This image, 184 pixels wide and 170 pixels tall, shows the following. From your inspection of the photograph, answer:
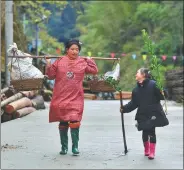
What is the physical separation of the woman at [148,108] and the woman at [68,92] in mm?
870

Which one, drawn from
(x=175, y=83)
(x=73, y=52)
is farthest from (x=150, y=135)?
(x=175, y=83)

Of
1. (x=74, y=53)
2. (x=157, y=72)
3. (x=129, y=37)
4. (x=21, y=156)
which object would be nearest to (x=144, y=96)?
(x=157, y=72)

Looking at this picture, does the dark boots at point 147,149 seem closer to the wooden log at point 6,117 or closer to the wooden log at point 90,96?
the wooden log at point 6,117

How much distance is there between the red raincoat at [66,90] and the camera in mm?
8922

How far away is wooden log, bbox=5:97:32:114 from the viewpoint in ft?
52.2

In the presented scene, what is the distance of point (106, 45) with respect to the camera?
164ft

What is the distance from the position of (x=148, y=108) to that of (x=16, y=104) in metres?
8.15

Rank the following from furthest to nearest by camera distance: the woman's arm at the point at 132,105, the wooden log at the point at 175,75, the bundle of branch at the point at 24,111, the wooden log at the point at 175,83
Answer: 1. the wooden log at the point at 175,75
2. the wooden log at the point at 175,83
3. the bundle of branch at the point at 24,111
4. the woman's arm at the point at 132,105

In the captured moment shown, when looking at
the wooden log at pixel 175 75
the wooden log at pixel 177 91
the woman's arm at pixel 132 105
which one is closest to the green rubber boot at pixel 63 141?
the woman's arm at pixel 132 105

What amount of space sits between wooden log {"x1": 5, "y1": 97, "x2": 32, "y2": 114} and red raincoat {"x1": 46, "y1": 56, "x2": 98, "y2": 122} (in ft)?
23.1

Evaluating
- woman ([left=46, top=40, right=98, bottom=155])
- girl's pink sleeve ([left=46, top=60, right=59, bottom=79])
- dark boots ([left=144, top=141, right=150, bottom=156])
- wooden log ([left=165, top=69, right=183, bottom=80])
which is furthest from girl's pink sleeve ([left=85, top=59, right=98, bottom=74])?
wooden log ([left=165, top=69, right=183, bottom=80])

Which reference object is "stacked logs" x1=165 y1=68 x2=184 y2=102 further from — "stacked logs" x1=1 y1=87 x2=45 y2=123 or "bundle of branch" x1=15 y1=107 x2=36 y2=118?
"bundle of branch" x1=15 y1=107 x2=36 y2=118

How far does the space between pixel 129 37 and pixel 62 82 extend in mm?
40888

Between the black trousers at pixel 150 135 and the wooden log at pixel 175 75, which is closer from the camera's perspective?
the black trousers at pixel 150 135
